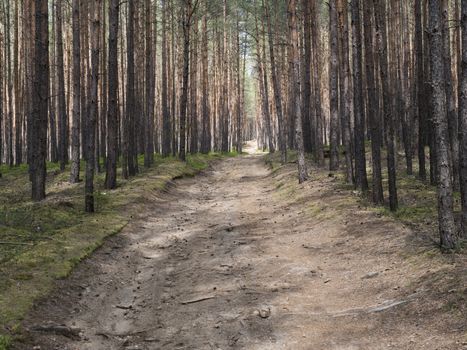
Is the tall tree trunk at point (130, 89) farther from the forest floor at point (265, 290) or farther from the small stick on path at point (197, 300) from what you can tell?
the small stick on path at point (197, 300)

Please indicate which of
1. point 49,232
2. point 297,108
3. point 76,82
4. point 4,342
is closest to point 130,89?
point 76,82

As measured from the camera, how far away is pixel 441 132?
23.6ft

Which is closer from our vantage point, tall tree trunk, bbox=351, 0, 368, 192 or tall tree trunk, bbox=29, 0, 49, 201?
tall tree trunk, bbox=351, 0, 368, 192

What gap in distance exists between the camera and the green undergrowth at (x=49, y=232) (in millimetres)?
6484

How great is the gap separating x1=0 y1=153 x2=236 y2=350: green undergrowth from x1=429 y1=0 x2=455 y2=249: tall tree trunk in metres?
6.26

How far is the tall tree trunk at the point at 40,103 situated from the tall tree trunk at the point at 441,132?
11.6m

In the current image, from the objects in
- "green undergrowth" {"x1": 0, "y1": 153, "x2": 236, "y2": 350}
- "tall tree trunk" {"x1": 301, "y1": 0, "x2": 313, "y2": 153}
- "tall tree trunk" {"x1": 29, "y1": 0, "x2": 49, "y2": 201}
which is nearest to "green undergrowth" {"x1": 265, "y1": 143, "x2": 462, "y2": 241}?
"green undergrowth" {"x1": 0, "y1": 153, "x2": 236, "y2": 350}

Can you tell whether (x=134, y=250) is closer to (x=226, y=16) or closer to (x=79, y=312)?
(x=79, y=312)

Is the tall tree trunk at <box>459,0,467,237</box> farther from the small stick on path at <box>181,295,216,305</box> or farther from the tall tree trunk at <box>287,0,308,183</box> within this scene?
the tall tree trunk at <box>287,0,308,183</box>

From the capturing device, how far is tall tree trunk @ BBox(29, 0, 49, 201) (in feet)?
47.0

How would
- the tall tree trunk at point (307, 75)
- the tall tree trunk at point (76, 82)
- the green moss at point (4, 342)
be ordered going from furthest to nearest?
the tall tree trunk at point (307, 75)
the tall tree trunk at point (76, 82)
the green moss at point (4, 342)

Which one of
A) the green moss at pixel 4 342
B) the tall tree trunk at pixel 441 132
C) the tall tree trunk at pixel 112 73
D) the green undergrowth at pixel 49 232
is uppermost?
the tall tree trunk at pixel 112 73

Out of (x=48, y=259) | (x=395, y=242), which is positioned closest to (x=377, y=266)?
(x=395, y=242)

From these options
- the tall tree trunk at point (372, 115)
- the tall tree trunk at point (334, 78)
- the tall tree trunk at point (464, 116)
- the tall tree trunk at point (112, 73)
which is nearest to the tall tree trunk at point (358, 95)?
the tall tree trunk at point (372, 115)
